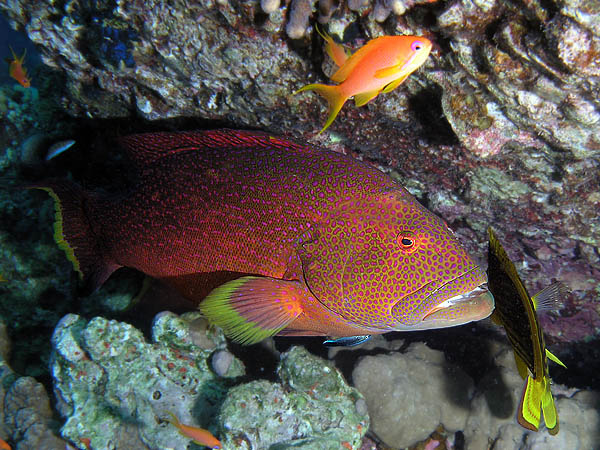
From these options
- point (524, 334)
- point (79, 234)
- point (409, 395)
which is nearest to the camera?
point (524, 334)

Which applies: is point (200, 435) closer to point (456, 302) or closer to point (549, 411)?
point (456, 302)

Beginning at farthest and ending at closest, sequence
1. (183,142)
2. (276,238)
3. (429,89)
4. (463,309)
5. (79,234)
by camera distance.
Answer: (79,234) < (183,142) < (429,89) < (276,238) < (463,309)

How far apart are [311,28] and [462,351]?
4.16 m

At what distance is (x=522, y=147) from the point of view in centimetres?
261

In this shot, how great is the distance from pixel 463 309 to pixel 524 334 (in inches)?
15.7

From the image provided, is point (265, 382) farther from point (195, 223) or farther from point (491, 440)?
point (491, 440)

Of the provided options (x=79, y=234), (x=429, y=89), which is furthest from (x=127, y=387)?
(x=429, y=89)

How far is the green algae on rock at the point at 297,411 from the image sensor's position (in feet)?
9.91

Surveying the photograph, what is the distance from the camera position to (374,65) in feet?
7.12

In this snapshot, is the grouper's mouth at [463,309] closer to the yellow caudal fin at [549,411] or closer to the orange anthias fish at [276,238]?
the orange anthias fish at [276,238]

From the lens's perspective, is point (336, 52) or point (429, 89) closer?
point (336, 52)

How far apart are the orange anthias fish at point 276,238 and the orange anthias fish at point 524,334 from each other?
0.23m

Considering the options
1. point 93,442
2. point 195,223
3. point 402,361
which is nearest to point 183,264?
point 195,223

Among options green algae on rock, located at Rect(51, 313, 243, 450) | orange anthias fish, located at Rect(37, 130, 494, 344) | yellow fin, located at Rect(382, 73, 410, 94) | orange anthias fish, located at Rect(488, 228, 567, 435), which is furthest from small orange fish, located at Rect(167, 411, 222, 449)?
yellow fin, located at Rect(382, 73, 410, 94)
